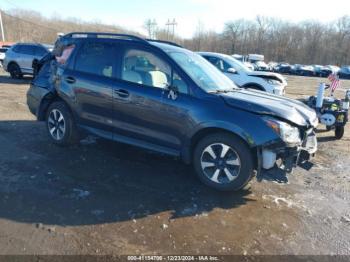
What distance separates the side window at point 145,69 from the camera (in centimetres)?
491

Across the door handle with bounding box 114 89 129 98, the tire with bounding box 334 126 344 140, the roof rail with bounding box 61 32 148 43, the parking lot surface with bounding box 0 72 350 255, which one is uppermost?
the roof rail with bounding box 61 32 148 43

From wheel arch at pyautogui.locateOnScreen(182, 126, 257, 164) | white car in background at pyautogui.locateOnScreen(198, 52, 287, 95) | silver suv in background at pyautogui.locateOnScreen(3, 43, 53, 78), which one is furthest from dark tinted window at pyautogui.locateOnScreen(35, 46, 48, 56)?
wheel arch at pyautogui.locateOnScreen(182, 126, 257, 164)

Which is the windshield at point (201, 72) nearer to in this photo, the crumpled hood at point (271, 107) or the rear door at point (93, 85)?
the crumpled hood at point (271, 107)

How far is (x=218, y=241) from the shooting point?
11.4 ft

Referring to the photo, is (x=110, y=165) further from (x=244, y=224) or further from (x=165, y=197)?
(x=244, y=224)

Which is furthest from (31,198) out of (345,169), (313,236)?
(345,169)

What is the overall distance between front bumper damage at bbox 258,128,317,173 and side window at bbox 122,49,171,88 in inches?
63.7

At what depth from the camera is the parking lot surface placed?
3.40 meters

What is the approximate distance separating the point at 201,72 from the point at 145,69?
841 mm

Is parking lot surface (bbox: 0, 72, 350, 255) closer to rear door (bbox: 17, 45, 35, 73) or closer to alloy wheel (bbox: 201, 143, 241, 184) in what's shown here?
alloy wheel (bbox: 201, 143, 241, 184)

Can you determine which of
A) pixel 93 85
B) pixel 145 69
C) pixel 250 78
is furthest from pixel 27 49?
pixel 145 69

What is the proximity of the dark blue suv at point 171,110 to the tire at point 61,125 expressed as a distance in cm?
2

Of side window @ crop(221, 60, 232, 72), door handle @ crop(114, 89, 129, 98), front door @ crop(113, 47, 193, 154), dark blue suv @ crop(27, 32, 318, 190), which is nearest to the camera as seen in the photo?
dark blue suv @ crop(27, 32, 318, 190)

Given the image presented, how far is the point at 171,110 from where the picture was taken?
4.75m
